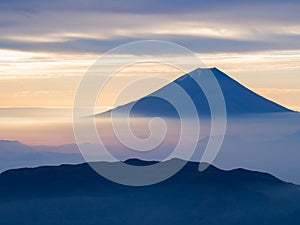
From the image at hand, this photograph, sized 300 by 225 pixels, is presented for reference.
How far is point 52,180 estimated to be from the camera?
126250mm

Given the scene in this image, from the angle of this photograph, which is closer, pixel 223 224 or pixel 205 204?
pixel 223 224

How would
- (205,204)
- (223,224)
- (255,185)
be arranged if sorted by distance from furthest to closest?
1. (255,185)
2. (205,204)
3. (223,224)

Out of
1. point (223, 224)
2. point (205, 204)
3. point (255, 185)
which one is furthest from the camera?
point (255, 185)

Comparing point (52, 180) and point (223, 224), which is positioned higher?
point (52, 180)

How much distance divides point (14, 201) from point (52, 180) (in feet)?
40.5

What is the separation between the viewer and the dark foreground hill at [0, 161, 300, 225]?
107 meters

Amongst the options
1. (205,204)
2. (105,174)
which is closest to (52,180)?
(105,174)

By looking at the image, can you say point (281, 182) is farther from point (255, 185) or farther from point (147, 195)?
point (147, 195)

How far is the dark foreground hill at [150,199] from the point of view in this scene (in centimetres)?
10662

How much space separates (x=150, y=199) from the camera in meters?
115

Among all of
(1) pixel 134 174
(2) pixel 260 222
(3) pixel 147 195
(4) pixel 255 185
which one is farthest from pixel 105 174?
(2) pixel 260 222

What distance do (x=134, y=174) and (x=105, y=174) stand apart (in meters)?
4.93

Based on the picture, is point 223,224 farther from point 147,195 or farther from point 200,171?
point 200,171

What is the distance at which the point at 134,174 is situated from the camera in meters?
127
